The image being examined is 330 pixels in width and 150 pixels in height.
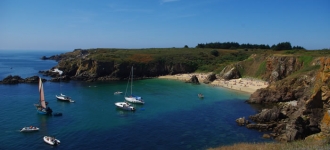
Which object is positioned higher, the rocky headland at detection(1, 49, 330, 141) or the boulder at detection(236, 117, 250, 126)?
the rocky headland at detection(1, 49, 330, 141)

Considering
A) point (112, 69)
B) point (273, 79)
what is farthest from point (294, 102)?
point (112, 69)

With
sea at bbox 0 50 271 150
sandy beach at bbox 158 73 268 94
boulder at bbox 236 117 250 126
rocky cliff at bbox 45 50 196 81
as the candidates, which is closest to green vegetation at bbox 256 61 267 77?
sandy beach at bbox 158 73 268 94

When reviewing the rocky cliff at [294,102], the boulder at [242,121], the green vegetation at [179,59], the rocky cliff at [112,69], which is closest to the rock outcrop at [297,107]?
the rocky cliff at [294,102]

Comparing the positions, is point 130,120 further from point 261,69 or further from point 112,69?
point 112,69

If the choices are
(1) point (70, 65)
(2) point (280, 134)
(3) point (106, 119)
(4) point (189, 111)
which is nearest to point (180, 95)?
(4) point (189, 111)

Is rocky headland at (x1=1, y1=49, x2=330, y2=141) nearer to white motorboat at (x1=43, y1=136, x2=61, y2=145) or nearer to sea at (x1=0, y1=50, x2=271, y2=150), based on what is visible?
sea at (x1=0, y1=50, x2=271, y2=150)

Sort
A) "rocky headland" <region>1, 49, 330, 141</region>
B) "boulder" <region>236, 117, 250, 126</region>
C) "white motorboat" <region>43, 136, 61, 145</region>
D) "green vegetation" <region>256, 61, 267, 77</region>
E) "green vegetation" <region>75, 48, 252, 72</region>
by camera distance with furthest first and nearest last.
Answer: "green vegetation" <region>75, 48, 252, 72</region>, "green vegetation" <region>256, 61, 267, 77</region>, "boulder" <region>236, 117, 250, 126</region>, "rocky headland" <region>1, 49, 330, 141</region>, "white motorboat" <region>43, 136, 61, 145</region>

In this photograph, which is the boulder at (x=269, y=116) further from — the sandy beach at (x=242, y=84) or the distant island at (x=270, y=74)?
the sandy beach at (x=242, y=84)

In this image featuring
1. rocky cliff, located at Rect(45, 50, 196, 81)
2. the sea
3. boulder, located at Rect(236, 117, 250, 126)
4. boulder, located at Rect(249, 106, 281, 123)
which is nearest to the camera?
the sea

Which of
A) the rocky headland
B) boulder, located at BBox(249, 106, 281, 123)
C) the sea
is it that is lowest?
the sea
